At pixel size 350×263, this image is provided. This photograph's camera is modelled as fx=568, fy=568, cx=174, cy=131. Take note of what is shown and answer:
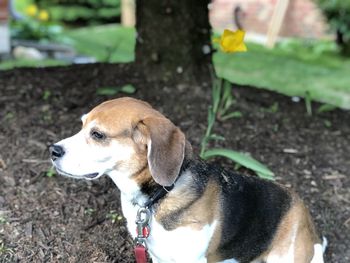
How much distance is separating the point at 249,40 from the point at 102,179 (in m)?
11.7

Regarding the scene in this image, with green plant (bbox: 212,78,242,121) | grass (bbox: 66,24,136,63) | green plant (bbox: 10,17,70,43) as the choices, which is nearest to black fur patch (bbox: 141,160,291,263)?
green plant (bbox: 212,78,242,121)

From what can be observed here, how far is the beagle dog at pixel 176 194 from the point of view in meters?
3.05

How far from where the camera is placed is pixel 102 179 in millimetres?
4570

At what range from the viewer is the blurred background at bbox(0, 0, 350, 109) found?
999cm

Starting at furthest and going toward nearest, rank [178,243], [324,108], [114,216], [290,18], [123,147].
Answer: [290,18], [324,108], [114,216], [178,243], [123,147]

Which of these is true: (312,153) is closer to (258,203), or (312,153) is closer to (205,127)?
(205,127)

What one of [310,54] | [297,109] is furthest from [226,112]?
[310,54]

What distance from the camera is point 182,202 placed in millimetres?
3268

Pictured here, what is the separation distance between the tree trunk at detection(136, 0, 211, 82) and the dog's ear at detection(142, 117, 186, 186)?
3.13 meters

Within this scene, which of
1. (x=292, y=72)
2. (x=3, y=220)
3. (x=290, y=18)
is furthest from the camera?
(x=290, y=18)

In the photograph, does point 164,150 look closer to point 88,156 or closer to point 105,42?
point 88,156

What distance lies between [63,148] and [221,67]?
782cm

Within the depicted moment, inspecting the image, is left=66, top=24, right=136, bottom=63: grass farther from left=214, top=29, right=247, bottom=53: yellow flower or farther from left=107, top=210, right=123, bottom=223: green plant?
left=107, top=210, right=123, bottom=223: green plant

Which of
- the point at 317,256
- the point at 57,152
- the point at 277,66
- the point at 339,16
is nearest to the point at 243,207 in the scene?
the point at 317,256
